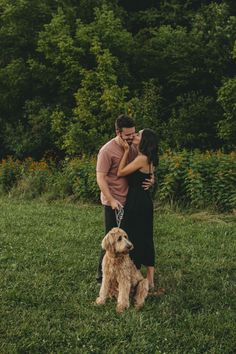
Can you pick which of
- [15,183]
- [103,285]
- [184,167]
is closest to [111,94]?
[15,183]

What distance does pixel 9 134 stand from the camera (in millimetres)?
20156

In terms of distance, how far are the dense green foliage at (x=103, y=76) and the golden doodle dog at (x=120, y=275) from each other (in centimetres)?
1112

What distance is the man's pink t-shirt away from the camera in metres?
6.32

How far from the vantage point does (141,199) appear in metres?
6.36

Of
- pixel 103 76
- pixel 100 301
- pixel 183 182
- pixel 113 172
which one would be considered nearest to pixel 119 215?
pixel 113 172

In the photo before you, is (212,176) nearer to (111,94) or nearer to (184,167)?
(184,167)

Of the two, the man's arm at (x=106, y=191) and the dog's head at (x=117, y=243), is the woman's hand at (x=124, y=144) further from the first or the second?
the dog's head at (x=117, y=243)

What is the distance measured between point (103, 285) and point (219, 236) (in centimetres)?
394

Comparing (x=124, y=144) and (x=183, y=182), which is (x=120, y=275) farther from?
(x=183, y=182)

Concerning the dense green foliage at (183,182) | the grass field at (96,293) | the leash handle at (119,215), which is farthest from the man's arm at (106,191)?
the dense green foliage at (183,182)

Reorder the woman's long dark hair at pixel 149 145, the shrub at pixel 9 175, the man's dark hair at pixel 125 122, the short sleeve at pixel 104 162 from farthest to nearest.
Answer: the shrub at pixel 9 175 < the short sleeve at pixel 104 162 < the woman's long dark hair at pixel 149 145 < the man's dark hair at pixel 125 122

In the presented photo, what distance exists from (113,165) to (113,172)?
9 cm

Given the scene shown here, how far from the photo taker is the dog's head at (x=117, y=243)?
565 centimetres

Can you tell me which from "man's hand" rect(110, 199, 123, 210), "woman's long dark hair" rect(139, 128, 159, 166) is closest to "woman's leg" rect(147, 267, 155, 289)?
"man's hand" rect(110, 199, 123, 210)
